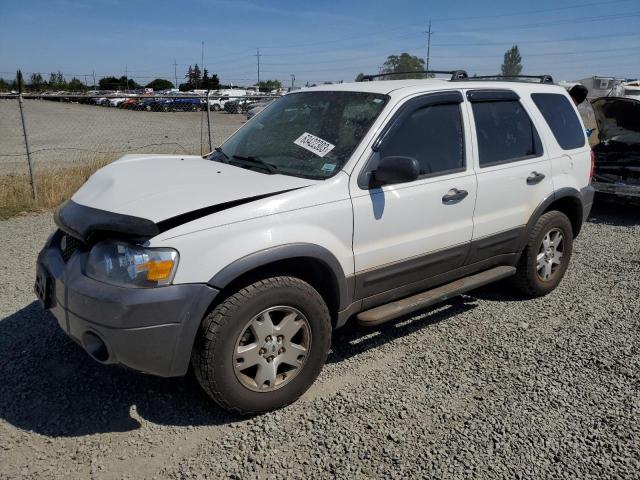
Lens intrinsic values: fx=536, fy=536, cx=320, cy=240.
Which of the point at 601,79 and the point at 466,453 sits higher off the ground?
the point at 601,79

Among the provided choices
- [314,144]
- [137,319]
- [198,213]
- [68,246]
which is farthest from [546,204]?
[68,246]

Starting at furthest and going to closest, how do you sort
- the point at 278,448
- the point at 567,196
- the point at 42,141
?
the point at 42,141 → the point at 567,196 → the point at 278,448

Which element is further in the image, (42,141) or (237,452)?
(42,141)

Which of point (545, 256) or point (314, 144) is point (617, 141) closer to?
point (545, 256)

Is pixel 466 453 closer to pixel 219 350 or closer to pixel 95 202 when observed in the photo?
pixel 219 350

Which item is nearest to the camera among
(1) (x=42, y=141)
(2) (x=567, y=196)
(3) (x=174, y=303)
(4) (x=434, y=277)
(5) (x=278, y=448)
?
(3) (x=174, y=303)

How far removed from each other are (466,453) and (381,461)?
1.52ft

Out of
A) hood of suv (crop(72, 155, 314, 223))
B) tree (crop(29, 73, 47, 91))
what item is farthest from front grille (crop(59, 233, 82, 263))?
tree (crop(29, 73, 47, 91))

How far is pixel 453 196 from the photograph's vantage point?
3812 millimetres

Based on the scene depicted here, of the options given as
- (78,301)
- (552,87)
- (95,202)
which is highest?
(552,87)

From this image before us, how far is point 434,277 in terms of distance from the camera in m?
3.93

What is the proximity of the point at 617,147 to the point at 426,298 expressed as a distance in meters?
6.47

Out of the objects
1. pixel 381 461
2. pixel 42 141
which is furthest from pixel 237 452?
pixel 42 141

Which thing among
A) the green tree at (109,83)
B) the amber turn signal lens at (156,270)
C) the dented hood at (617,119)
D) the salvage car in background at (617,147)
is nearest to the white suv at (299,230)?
the amber turn signal lens at (156,270)
